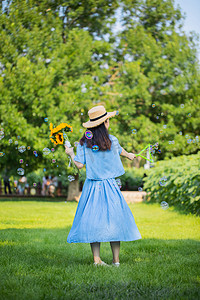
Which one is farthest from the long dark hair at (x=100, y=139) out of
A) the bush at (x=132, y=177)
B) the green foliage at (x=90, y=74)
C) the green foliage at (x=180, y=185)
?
the bush at (x=132, y=177)

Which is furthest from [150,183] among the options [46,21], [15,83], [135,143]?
[46,21]

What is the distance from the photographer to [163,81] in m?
20.5

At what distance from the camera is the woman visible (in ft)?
15.3

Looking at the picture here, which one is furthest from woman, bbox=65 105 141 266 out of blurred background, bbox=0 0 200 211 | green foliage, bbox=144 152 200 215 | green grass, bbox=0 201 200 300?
blurred background, bbox=0 0 200 211

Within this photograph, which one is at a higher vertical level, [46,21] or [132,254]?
[46,21]

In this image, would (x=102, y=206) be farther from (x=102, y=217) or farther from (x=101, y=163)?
(x=101, y=163)

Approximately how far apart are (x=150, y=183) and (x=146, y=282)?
11.3 meters

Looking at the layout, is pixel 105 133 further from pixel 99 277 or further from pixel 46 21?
pixel 46 21

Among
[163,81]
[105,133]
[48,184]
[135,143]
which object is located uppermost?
[105,133]

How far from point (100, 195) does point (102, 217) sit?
11.0 inches

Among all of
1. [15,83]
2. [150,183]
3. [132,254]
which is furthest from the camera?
[15,83]

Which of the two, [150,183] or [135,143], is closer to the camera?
[150,183]

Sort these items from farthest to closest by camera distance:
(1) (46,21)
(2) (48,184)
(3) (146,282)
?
(2) (48,184), (1) (46,21), (3) (146,282)

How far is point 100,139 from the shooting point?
15.8ft
